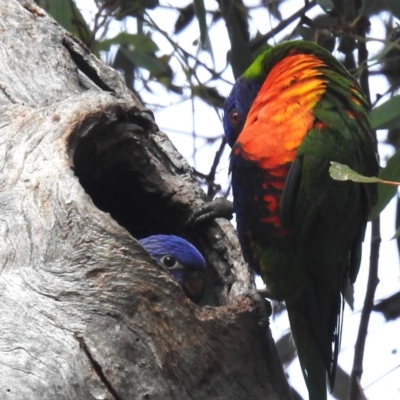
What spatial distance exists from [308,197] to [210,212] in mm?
319

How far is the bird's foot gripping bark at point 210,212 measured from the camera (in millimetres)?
2311

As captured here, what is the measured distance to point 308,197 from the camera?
2166mm

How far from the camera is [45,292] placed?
5.36ft

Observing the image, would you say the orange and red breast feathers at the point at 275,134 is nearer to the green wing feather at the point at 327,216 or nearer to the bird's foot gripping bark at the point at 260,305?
the green wing feather at the point at 327,216

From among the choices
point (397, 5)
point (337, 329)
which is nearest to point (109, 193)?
point (337, 329)

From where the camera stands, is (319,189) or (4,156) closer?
(4,156)

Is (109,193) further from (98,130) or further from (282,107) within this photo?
(282,107)

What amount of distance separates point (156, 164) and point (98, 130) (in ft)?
0.84

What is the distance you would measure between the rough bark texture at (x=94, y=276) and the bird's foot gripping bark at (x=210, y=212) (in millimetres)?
35

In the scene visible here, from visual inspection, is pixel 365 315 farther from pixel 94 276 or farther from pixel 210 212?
pixel 94 276

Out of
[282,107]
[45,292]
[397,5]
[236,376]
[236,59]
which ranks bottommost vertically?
[236,376]

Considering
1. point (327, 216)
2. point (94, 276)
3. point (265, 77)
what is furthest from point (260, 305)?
point (265, 77)

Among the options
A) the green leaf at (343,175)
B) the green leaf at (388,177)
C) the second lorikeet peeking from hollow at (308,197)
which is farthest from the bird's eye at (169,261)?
the green leaf at (343,175)

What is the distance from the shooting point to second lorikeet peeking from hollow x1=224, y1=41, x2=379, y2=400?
2174 mm
